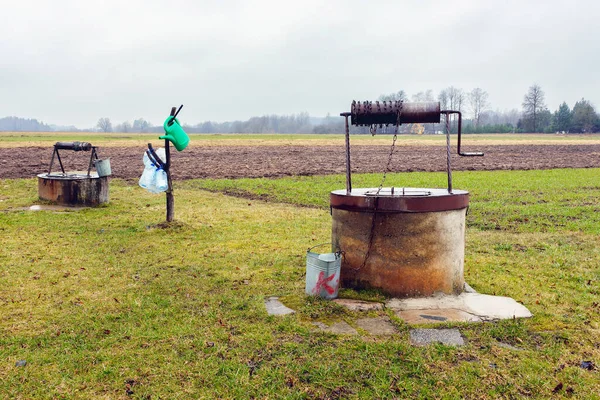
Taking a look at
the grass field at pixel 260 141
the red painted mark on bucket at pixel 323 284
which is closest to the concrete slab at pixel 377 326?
the red painted mark on bucket at pixel 323 284

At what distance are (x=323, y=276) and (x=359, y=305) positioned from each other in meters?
0.48

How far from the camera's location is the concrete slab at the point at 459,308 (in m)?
4.96

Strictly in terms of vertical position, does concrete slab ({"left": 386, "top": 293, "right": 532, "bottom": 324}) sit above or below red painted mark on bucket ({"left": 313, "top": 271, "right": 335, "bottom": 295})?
below

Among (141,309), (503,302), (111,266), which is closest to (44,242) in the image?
(111,266)

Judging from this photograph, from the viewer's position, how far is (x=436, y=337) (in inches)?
176

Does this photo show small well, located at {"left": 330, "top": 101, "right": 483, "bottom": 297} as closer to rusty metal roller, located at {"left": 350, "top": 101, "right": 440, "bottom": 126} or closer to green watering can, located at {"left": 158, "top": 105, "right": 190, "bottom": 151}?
rusty metal roller, located at {"left": 350, "top": 101, "right": 440, "bottom": 126}

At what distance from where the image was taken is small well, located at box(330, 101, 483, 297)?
532 cm

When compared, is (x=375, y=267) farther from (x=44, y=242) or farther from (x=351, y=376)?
(x=44, y=242)

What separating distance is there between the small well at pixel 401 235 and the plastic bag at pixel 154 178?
454cm

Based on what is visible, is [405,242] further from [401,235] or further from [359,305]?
[359,305]

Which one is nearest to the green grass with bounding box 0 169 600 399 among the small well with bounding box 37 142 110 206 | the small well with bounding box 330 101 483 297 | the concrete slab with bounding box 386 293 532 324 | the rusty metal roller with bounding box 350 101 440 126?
the concrete slab with bounding box 386 293 532 324

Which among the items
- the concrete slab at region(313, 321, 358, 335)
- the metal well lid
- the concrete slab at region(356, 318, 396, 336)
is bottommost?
the concrete slab at region(313, 321, 358, 335)

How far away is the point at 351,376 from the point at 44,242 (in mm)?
6500

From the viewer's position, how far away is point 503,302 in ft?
17.7
